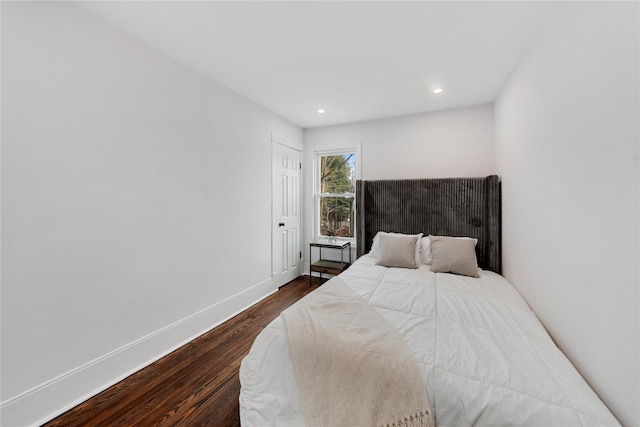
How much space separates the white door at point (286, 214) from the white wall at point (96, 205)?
0.98 metres

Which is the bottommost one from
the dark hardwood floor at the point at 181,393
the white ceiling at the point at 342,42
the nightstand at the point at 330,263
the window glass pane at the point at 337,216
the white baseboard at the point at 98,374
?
the dark hardwood floor at the point at 181,393

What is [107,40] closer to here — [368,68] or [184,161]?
[184,161]

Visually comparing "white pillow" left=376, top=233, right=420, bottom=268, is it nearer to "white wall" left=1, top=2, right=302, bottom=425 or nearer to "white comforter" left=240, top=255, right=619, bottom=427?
"white comforter" left=240, top=255, right=619, bottom=427

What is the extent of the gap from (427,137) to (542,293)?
2267 mm

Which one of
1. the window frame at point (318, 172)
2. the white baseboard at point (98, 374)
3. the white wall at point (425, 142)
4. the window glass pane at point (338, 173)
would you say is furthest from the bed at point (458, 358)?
the window glass pane at point (338, 173)

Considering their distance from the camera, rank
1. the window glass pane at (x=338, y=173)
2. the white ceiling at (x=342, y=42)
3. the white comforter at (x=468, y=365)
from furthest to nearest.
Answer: the window glass pane at (x=338, y=173), the white ceiling at (x=342, y=42), the white comforter at (x=468, y=365)

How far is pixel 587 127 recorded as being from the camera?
1146 mm

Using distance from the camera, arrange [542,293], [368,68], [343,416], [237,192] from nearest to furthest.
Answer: [343,416] → [542,293] → [368,68] → [237,192]

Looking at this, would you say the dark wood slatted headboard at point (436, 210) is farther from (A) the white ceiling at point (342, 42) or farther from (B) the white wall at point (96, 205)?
(B) the white wall at point (96, 205)

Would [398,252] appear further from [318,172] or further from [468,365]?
[318,172]

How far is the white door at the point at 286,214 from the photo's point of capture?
3457 mm

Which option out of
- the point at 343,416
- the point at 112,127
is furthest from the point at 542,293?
the point at 112,127

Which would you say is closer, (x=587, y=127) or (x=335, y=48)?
(x=587, y=127)

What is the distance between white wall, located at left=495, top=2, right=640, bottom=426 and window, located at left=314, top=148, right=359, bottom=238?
7.41 feet
